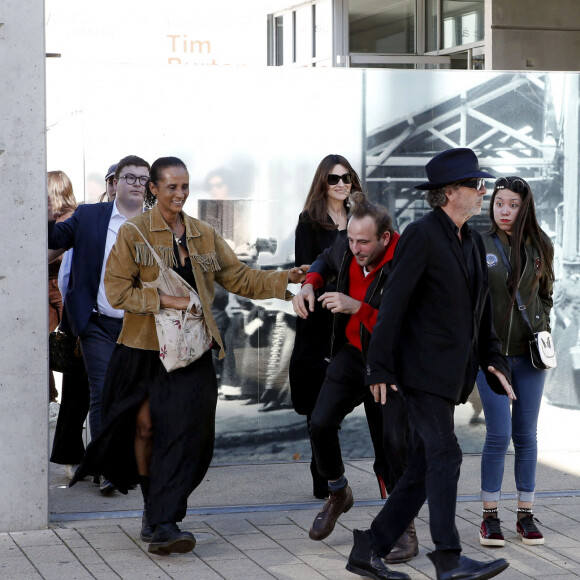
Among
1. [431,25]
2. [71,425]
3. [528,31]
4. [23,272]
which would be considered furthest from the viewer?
[431,25]

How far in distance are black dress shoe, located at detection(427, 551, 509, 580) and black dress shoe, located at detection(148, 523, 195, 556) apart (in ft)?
4.08

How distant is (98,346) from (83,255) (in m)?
0.53

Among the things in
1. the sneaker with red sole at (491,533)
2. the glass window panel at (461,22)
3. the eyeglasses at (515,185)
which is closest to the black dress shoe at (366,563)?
the sneaker with red sole at (491,533)

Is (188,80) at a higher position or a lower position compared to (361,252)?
higher

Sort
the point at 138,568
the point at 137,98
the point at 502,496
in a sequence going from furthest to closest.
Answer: the point at 137,98
the point at 502,496
the point at 138,568

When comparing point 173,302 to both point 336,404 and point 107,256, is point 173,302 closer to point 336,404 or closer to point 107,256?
point 336,404

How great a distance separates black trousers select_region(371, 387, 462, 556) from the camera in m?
4.82

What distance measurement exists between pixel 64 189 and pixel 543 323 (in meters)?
3.61

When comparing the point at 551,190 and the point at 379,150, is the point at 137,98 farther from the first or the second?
the point at 551,190

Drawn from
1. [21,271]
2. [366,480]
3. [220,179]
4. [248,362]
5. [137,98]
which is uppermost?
[137,98]

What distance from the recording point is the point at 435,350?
493 cm

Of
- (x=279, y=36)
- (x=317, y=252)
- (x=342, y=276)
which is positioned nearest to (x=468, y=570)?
(x=342, y=276)

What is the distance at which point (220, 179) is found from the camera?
7402 millimetres

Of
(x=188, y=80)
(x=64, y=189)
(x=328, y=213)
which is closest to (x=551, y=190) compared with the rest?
(x=328, y=213)
